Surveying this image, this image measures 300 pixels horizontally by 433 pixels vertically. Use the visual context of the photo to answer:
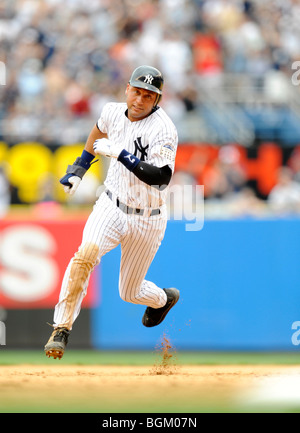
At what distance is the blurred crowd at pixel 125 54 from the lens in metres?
12.4

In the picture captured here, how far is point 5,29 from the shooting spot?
13805mm

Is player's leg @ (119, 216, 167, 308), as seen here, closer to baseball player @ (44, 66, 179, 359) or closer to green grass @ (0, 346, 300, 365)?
baseball player @ (44, 66, 179, 359)

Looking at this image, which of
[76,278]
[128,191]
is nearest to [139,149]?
[128,191]

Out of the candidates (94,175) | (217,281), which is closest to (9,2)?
(94,175)

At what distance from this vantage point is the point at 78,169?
22.6ft

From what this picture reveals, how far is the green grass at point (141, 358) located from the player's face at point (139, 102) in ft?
11.1

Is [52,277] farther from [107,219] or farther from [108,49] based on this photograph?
[108,49]

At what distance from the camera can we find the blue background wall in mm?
10023

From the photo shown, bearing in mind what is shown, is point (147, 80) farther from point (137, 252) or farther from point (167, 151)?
point (137, 252)

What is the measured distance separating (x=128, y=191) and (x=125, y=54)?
7557mm

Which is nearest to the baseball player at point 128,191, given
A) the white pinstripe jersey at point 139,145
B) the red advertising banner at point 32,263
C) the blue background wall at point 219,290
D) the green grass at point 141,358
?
the white pinstripe jersey at point 139,145

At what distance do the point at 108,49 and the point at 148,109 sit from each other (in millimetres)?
7728

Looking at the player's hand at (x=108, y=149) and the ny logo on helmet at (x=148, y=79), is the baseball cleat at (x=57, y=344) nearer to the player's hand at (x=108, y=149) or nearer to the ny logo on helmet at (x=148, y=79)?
the player's hand at (x=108, y=149)

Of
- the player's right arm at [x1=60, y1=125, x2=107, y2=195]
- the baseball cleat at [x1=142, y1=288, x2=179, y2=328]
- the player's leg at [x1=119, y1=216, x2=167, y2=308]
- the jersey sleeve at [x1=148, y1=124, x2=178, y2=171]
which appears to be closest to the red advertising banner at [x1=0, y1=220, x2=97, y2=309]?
the baseball cleat at [x1=142, y1=288, x2=179, y2=328]
